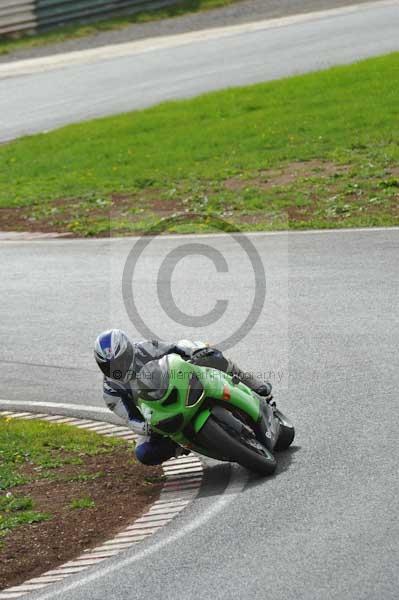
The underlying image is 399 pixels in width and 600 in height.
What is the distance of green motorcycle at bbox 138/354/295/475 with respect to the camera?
32.6 feet

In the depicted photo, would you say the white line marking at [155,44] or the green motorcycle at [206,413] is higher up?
the green motorcycle at [206,413]

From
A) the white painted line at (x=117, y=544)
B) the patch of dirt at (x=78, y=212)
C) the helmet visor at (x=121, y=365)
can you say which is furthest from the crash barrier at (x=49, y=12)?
the white painted line at (x=117, y=544)

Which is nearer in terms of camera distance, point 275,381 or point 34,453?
point 34,453

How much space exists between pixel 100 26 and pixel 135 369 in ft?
92.6

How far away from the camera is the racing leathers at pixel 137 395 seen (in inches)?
404

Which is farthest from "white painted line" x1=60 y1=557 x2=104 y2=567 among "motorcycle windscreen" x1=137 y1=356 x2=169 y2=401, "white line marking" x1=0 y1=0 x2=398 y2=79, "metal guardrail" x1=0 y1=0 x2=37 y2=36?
"metal guardrail" x1=0 y1=0 x2=37 y2=36

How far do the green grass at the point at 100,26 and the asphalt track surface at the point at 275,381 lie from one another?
17713mm

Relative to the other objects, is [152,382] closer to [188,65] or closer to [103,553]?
[103,553]

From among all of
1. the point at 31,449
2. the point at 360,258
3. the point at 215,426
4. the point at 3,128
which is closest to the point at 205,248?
the point at 360,258

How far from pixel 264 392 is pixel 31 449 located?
7.69 ft

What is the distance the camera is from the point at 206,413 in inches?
400

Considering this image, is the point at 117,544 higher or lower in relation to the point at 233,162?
higher

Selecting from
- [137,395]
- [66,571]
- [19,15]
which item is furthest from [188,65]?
[66,571]

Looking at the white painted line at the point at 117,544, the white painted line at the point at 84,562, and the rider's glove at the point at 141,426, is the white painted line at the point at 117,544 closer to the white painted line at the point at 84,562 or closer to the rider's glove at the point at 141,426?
the white painted line at the point at 84,562
